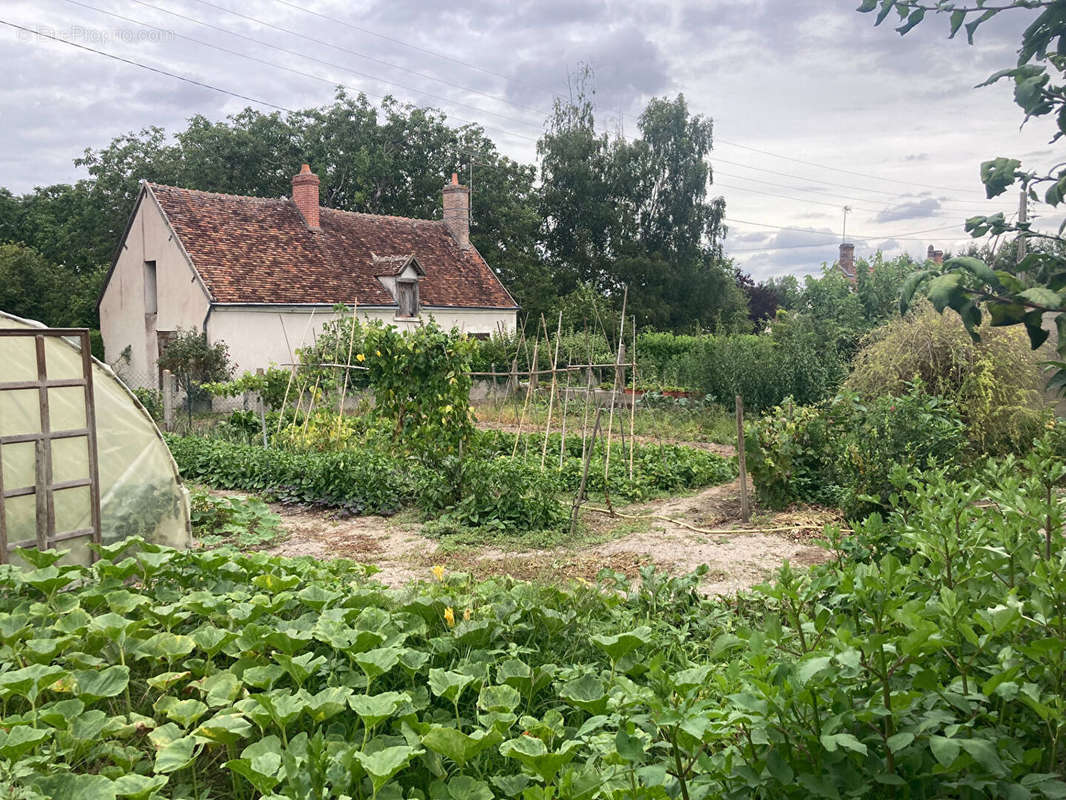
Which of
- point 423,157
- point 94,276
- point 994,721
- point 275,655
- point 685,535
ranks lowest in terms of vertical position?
point 685,535

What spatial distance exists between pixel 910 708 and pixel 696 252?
31.2 m

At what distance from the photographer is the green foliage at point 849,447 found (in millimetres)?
7555

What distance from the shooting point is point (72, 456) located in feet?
19.3

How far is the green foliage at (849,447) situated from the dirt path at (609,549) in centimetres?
42

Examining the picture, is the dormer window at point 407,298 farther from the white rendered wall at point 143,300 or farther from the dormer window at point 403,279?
the white rendered wall at point 143,300

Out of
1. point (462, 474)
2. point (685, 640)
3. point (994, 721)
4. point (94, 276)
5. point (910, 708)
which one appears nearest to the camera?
point (910, 708)

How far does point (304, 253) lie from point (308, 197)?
222 centimetres

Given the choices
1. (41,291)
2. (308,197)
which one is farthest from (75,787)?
(41,291)

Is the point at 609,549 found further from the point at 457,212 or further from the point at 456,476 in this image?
the point at 457,212

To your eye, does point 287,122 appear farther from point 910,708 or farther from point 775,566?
point 910,708

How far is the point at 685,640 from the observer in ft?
14.2

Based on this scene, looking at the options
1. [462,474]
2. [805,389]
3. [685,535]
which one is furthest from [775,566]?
[805,389]

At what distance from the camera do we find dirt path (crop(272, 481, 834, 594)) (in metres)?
6.53

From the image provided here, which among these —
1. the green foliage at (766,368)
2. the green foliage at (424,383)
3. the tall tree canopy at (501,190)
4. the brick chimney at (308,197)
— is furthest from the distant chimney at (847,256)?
the green foliage at (424,383)
